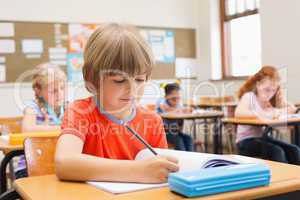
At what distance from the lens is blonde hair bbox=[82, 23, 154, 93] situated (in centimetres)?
106

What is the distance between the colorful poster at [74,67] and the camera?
221 inches

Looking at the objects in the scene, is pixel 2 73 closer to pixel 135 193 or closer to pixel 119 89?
pixel 119 89

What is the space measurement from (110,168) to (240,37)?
5.67 m

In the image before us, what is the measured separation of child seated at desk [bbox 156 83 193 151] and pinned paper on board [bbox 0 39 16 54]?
7.03ft

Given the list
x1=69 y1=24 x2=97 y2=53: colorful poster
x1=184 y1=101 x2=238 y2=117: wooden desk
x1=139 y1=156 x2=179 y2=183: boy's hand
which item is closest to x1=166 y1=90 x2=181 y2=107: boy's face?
x1=184 y1=101 x2=238 y2=117: wooden desk

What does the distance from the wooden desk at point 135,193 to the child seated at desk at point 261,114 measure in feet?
7.83

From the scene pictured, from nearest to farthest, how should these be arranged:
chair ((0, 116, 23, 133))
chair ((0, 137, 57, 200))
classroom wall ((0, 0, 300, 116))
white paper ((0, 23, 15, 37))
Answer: chair ((0, 137, 57, 200))
chair ((0, 116, 23, 133))
classroom wall ((0, 0, 300, 116))
white paper ((0, 23, 15, 37))

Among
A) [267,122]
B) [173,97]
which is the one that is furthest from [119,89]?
[173,97]

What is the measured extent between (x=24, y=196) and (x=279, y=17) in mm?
4928

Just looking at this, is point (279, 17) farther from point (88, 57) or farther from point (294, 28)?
point (88, 57)

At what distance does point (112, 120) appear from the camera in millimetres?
1219

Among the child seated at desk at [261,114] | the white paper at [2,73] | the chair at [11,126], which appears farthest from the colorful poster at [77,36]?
the child seated at desk at [261,114]

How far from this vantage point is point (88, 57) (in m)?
1.11

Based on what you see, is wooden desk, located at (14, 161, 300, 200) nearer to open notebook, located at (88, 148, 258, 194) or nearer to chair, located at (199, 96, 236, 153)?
open notebook, located at (88, 148, 258, 194)
